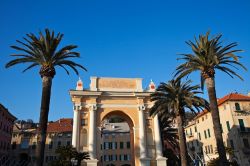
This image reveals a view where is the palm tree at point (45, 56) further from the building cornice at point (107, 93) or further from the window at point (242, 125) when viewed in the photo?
the window at point (242, 125)

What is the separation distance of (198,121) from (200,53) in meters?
37.3

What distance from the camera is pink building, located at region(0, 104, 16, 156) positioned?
4788 centimetres

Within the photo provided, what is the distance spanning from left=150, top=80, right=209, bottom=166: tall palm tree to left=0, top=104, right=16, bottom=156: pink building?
3262cm

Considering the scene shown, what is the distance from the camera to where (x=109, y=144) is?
6619 cm

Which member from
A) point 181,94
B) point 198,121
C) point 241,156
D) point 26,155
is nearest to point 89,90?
point 181,94

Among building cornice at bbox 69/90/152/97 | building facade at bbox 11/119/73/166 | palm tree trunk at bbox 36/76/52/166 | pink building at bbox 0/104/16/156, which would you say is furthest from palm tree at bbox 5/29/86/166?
building facade at bbox 11/119/73/166

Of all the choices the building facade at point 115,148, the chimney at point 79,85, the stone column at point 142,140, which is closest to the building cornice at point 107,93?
the chimney at point 79,85

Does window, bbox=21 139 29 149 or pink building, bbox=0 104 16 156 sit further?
window, bbox=21 139 29 149

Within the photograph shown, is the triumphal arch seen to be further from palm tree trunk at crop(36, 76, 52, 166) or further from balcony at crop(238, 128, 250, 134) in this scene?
balcony at crop(238, 128, 250, 134)

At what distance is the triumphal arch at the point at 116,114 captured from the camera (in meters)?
35.2

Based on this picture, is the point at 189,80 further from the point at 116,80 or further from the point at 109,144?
the point at 109,144

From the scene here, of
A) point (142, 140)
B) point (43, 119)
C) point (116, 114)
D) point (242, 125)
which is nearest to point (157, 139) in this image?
point (142, 140)

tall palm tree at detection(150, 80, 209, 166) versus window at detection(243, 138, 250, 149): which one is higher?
tall palm tree at detection(150, 80, 209, 166)

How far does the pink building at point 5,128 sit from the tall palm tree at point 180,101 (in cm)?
3262
